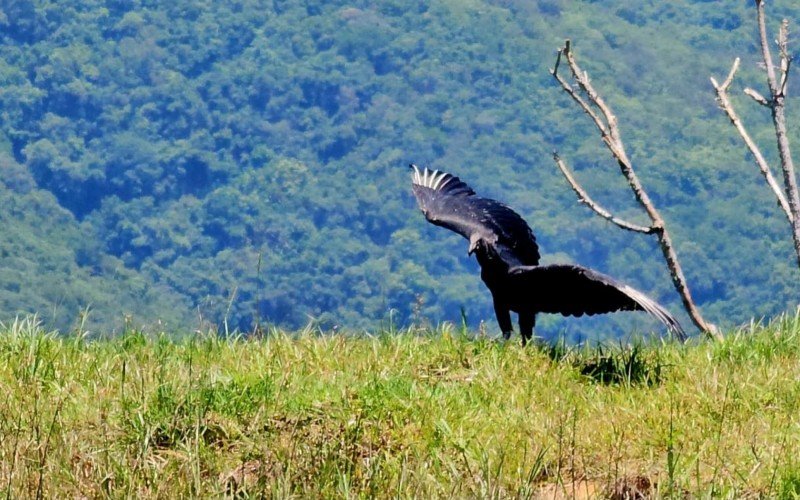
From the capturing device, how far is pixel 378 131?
119562 millimetres

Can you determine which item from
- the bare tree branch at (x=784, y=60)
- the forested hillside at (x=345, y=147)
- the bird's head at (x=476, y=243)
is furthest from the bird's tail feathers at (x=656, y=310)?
the forested hillside at (x=345, y=147)

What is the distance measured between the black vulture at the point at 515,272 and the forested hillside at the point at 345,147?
6845 centimetres

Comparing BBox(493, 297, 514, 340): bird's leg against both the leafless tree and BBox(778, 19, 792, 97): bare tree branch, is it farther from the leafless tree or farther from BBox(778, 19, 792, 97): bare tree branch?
BBox(778, 19, 792, 97): bare tree branch

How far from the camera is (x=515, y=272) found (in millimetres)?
6898

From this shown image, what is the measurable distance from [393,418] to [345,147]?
11400 cm

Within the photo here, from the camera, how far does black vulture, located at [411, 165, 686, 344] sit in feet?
20.7

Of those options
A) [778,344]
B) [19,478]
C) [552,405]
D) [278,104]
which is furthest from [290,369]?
[278,104]

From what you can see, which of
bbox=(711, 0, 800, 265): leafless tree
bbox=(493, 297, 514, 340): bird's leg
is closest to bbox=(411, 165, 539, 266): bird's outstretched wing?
bbox=(493, 297, 514, 340): bird's leg

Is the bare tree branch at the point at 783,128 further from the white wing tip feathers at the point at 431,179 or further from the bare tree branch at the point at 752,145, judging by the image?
the white wing tip feathers at the point at 431,179

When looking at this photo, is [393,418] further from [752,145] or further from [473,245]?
[752,145]

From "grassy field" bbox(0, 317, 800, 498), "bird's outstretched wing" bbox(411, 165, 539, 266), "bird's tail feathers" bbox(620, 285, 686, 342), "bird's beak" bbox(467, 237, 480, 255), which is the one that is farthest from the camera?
"bird's outstretched wing" bbox(411, 165, 539, 266)

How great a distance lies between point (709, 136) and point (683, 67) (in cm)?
1055

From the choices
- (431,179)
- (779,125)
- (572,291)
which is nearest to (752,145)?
(779,125)

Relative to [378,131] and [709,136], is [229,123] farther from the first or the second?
[709,136]
